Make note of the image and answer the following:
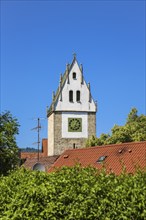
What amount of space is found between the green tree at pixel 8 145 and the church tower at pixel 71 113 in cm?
4342

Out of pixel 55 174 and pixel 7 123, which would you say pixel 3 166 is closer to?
pixel 7 123

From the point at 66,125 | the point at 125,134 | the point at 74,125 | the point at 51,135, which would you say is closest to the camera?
the point at 125,134

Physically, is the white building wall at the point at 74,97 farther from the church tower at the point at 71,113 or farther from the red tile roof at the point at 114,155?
the red tile roof at the point at 114,155

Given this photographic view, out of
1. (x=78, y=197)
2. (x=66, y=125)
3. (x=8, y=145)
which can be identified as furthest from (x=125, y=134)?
(x=78, y=197)

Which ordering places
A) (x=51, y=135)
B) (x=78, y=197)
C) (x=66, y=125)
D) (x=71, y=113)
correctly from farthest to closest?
(x=51, y=135)
(x=71, y=113)
(x=66, y=125)
(x=78, y=197)

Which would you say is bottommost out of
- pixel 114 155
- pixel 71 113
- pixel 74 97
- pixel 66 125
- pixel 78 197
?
pixel 78 197

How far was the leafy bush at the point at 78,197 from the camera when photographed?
26.3 ft

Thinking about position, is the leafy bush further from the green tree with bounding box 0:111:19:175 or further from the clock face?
the clock face

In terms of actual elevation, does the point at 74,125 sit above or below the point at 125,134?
above

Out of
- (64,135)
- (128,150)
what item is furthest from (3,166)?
(64,135)

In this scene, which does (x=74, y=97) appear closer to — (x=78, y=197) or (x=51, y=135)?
(x=51, y=135)

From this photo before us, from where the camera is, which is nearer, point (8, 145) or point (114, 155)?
point (8, 145)

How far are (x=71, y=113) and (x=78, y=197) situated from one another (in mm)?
61329

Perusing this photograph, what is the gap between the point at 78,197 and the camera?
27.5 feet
